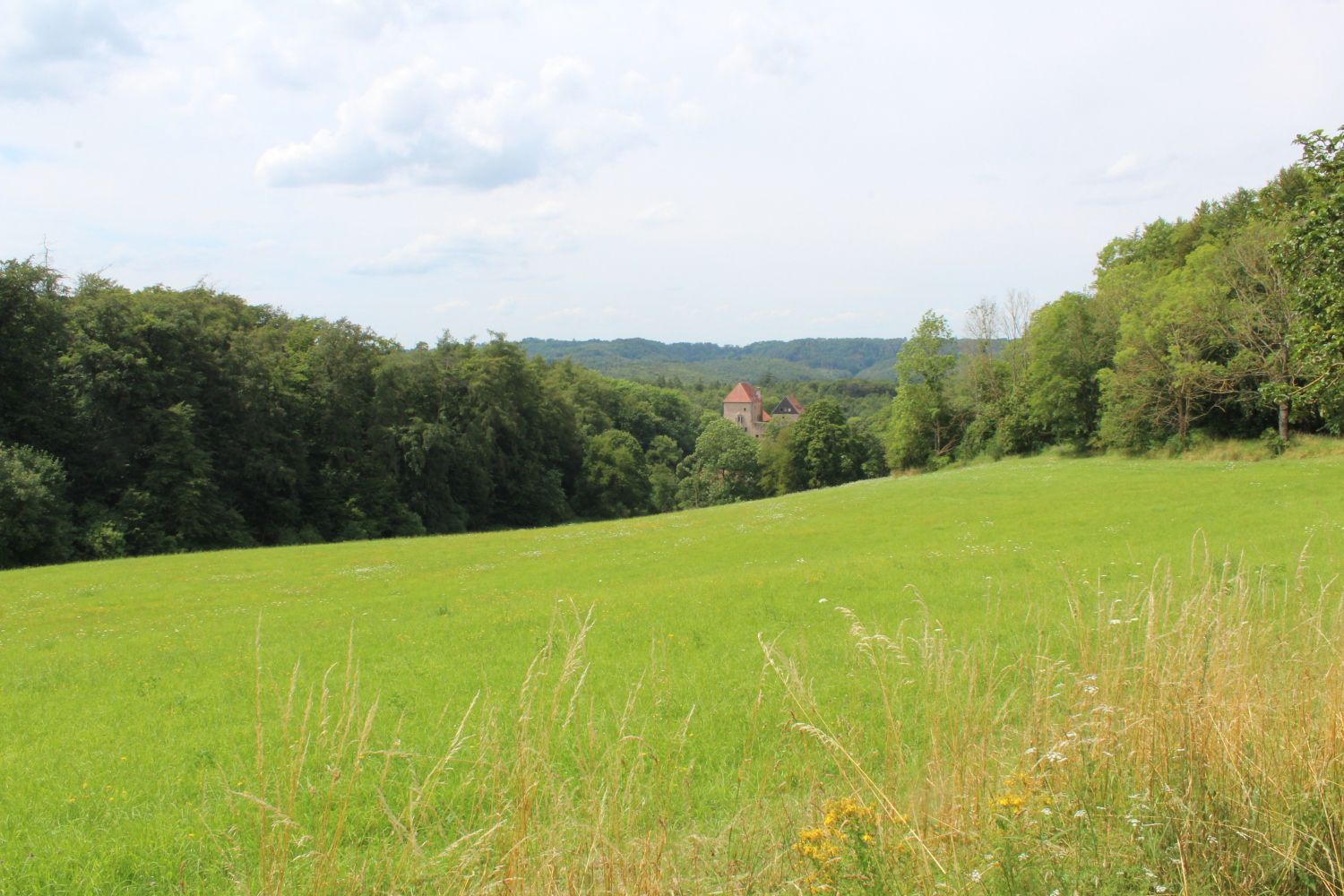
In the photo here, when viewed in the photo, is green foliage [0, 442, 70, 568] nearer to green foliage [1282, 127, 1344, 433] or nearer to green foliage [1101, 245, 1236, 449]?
green foliage [1282, 127, 1344, 433]

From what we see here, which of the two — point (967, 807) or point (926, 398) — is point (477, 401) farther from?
point (967, 807)

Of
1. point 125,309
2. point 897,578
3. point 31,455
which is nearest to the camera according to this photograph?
point 897,578

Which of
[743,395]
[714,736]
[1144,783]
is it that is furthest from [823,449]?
[1144,783]

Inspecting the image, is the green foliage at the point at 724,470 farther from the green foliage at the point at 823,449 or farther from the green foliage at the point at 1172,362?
the green foliage at the point at 1172,362

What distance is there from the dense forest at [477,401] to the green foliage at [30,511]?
11cm

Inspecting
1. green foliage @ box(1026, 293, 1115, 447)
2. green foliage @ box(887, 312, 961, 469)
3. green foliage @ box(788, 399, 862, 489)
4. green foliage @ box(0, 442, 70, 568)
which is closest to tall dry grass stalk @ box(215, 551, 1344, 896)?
green foliage @ box(0, 442, 70, 568)

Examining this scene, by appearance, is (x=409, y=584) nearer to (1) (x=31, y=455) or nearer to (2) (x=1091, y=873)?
(2) (x=1091, y=873)

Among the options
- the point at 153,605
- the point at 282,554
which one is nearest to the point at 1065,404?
the point at 282,554

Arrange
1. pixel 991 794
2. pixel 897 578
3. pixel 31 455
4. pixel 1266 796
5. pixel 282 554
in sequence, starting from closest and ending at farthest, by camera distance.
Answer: pixel 1266 796
pixel 991 794
pixel 897 578
pixel 282 554
pixel 31 455

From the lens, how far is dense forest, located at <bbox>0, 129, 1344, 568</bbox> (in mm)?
35781

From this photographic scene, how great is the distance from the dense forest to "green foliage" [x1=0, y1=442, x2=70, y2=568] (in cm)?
11

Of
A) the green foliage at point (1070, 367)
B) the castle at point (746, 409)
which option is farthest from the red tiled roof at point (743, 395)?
the green foliage at point (1070, 367)

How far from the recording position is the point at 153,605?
1891 cm

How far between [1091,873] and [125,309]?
5121cm
